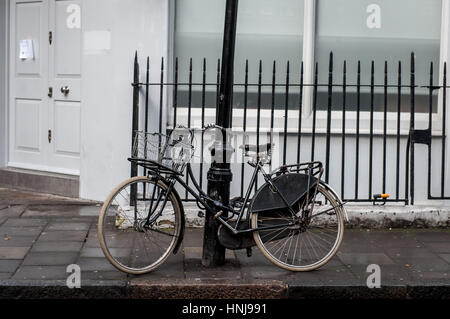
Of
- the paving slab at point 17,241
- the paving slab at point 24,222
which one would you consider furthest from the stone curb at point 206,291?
Result: the paving slab at point 24,222

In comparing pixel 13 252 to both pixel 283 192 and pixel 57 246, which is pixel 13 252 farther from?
pixel 283 192

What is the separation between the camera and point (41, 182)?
934cm

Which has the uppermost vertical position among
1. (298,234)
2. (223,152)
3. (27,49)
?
(27,49)

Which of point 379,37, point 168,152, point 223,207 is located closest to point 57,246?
point 168,152

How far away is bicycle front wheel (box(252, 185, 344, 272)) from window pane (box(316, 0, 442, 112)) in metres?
2.12

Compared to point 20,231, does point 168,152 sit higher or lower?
higher

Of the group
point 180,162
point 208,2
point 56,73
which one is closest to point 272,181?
point 180,162

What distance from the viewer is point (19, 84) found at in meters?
9.84

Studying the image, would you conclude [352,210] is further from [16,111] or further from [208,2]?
[16,111]

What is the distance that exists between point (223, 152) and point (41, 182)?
12.9ft

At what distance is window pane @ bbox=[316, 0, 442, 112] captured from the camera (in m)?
8.32

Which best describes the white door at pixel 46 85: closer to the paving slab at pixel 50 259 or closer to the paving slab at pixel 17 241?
the paving slab at pixel 17 241

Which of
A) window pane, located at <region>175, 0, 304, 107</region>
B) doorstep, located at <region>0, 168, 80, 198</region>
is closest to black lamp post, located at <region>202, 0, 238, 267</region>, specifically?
window pane, located at <region>175, 0, 304, 107</region>

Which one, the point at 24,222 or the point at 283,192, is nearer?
the point at 283,192
